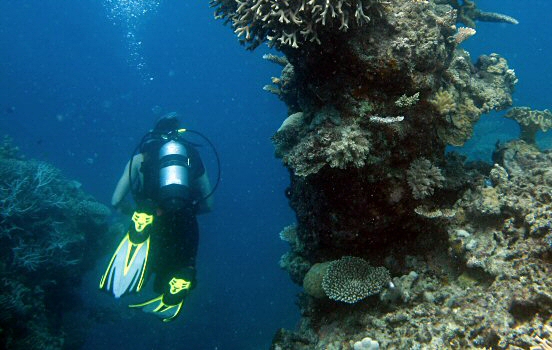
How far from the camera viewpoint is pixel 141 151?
752 centimetres

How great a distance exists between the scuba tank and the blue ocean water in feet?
42.6

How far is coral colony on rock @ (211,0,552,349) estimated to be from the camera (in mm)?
3457

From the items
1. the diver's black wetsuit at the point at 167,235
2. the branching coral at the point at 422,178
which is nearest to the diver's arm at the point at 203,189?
the diver's black wetsuit at the point at 167,235

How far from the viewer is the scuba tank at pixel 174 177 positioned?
627 centimetres

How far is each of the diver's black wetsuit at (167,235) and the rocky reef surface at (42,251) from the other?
4.39 m

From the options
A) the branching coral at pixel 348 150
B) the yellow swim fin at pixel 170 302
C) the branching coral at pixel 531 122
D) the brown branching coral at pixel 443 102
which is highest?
the branching coral at pixel 531 122

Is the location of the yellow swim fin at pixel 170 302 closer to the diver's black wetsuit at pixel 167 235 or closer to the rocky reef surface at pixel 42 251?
the diver's black wetsuit at pixel 167 235

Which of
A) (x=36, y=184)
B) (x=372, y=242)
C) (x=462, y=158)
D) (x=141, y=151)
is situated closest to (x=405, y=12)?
(x=462, y=158)

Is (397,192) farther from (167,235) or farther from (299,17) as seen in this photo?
(167,235)

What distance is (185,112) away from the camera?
81188 mm

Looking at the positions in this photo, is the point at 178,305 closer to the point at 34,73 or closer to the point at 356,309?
the point at 356,309

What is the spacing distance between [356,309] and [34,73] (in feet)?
311

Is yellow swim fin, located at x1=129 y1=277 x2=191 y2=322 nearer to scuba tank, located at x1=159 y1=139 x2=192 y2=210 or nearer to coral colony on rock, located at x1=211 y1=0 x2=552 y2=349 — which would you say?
scuba tank, located at x1=159 y1=139 x2=192 y2=210

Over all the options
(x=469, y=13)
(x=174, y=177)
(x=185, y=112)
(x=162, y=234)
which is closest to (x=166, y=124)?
(x=174, y=177)
